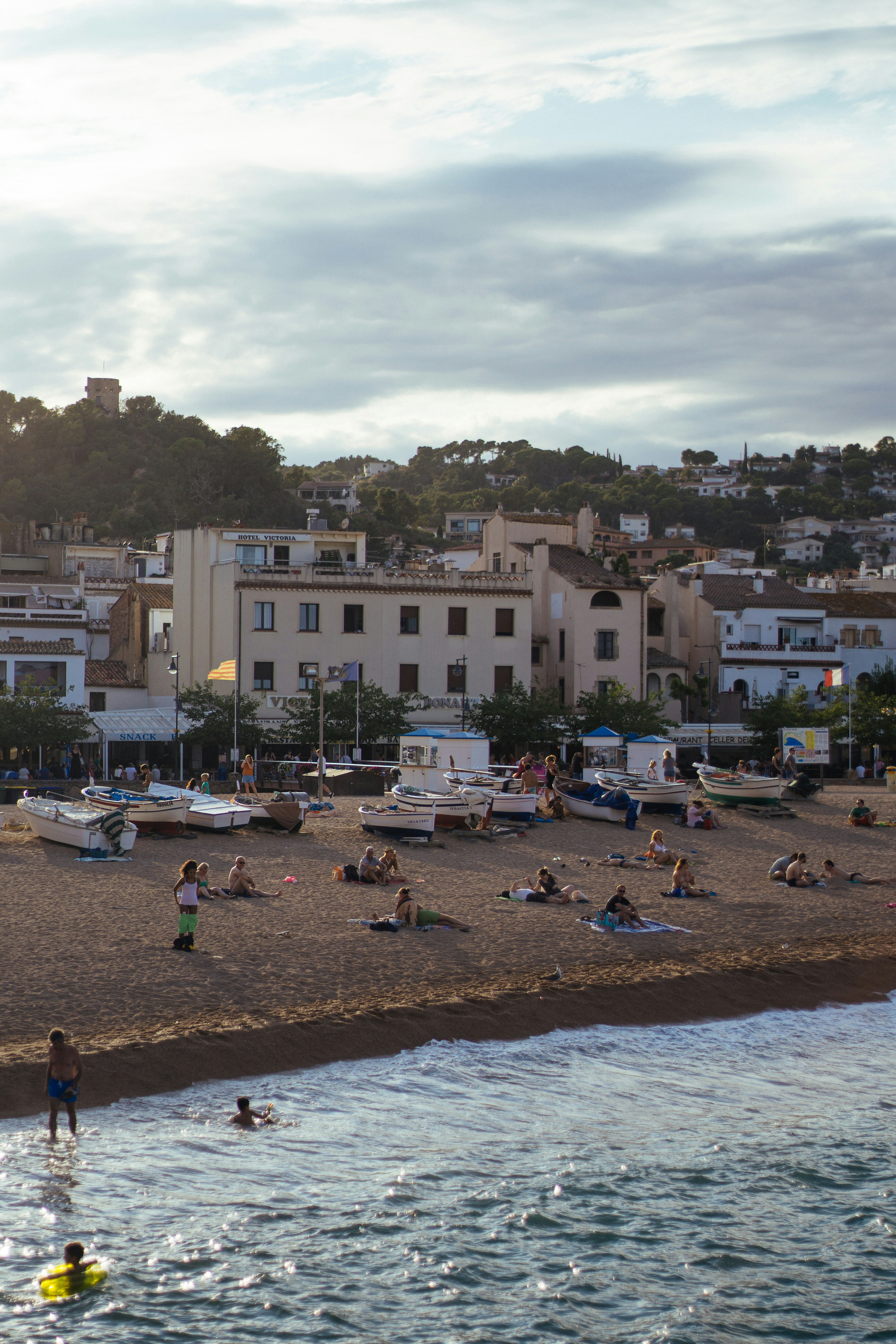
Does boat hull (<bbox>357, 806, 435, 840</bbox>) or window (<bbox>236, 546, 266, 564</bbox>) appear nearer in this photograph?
boat hull (<bbox>357, 806, 435, 840</bbox>)

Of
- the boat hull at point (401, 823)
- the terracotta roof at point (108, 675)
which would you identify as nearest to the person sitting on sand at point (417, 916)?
the boat hull at point (401, 823)

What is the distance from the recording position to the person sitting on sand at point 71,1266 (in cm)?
1095

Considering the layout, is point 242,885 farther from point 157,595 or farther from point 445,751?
point 157,595

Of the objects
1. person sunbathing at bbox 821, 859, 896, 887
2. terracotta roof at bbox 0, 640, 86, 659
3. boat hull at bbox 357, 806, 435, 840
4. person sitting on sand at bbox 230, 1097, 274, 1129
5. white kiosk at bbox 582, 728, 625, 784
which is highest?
terracotta roof at bbox 0, 640, 86, 659

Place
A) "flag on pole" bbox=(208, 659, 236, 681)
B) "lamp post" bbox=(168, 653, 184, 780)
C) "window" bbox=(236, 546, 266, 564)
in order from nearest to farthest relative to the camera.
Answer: "flag on pole" bbox=(208, 659, 236, 681), "lamp post" bbox=(168, 653, 184, 780), "window" bbox=(236, 546, 266, 564)

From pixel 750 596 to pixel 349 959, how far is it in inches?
2200

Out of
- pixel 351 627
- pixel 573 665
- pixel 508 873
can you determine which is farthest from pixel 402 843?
pixel 573 665

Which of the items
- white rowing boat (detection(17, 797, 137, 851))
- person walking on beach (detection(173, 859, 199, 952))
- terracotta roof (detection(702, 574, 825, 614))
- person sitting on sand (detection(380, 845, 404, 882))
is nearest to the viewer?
person walking on beach (detection(173, 859, 199, 952))

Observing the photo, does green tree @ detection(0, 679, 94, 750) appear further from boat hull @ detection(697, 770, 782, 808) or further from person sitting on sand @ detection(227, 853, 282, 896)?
person sitting on sand @ detection(227, 853, 282, 896)

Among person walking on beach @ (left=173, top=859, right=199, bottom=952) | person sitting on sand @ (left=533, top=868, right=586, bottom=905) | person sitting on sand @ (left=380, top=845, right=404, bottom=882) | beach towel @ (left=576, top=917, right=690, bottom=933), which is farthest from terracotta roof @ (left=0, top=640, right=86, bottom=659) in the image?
person walking on beach @ (left=173, top=859, right=199, bottom=952)

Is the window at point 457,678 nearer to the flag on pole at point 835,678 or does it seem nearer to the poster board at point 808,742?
the flag on pole at point 835,678

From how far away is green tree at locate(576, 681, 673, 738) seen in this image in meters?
54.2

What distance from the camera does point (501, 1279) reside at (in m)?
11.8

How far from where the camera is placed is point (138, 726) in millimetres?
52219
